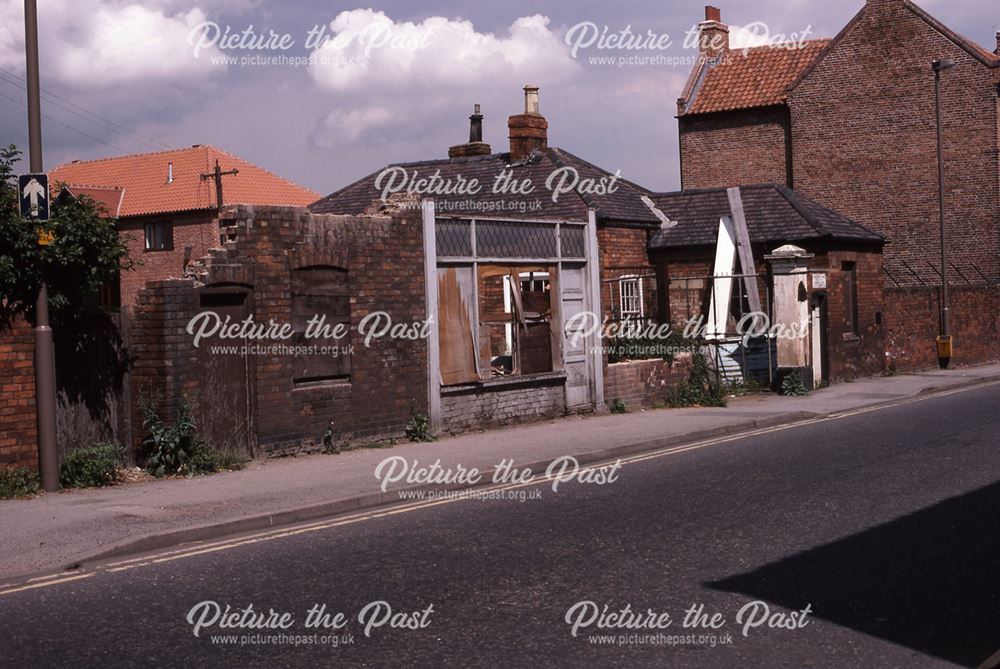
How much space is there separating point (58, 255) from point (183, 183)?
51199 millimetres

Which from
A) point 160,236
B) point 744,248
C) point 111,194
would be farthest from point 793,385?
point 111,194

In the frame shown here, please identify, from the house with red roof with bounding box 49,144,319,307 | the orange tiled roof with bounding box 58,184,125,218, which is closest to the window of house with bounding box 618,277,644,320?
the house with red roof with bounding box 49,144,319,307

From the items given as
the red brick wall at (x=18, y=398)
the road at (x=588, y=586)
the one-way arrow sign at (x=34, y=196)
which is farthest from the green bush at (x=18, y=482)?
the road at (x=588, y=586)

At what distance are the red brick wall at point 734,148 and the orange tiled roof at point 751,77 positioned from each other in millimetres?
393

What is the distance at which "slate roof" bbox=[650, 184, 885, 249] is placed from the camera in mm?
26516

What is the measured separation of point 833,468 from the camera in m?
12.7

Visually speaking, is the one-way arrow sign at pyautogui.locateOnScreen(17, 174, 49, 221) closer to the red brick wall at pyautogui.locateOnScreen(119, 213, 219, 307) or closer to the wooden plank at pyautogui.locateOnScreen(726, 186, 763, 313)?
the wooden plank at pyautogui.locateOnScreen(726, 186, 763, 313)

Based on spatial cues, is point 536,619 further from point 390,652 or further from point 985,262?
point 985,262

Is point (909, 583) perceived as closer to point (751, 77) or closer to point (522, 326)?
point (522, 326)

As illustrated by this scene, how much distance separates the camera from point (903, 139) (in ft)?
123

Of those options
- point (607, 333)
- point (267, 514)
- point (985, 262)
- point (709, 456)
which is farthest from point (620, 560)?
point (985, 262)

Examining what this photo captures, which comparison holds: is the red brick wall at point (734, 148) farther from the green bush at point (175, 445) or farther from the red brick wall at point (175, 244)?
the green bush at point (175, 445)

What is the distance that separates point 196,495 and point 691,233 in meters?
18.3

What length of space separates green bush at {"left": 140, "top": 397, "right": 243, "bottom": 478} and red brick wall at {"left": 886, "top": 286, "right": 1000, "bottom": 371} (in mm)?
21058
